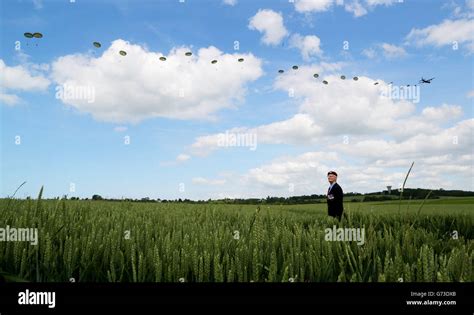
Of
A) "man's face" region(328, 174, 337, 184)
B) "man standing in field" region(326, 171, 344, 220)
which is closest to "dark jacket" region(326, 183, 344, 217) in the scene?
"man standing in field" region(326, 171, 344, 220)

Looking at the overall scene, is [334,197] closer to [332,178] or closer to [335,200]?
[335,200]

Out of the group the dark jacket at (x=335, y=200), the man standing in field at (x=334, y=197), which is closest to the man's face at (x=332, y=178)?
the man standing in field at (x=334, y=197)

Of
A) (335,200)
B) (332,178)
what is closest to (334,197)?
(335,200)

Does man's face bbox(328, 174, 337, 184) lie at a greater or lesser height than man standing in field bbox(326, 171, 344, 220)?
greater

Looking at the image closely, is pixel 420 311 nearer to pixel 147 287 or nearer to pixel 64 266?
pixel 147 287

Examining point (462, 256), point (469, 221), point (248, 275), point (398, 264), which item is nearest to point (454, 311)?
point (398, 264)

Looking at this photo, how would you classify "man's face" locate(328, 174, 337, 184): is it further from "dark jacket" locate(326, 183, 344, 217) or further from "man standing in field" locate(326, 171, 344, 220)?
"dark jacket" locate(326, 183, 344, 217)

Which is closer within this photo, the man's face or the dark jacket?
the dark jacket

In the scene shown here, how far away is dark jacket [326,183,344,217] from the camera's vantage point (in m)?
10.3

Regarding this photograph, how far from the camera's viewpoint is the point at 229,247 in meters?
3.31

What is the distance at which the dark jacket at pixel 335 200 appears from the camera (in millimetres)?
10312

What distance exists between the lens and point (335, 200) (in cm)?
1039

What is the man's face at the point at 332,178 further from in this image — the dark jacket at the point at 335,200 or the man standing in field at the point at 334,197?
the dark jacket at the point at 335,200

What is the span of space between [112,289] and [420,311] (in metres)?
1.69
